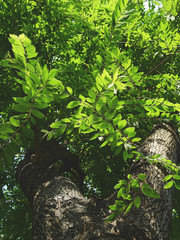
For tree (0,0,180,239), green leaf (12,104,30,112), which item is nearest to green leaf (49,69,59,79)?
tree (0,0,180,239)

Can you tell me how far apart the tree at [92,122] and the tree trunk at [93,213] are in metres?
0.01

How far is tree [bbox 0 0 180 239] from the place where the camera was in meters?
1.53

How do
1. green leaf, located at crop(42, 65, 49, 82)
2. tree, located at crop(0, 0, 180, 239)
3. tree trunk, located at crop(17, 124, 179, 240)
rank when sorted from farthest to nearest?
tree trunk, located at crop(17, 124, 179, 240) < tree, located at crop(0, 0, 180, 239) < green leaf, located at crop(42, 65, 49, 82)

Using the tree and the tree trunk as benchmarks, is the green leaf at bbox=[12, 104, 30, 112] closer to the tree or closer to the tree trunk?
the tree

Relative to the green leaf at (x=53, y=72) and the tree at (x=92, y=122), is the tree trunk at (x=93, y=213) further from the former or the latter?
the green leaf at (x=53, y=72)

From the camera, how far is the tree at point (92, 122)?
1534 mm

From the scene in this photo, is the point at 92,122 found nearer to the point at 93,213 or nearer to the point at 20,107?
the point at 20,107

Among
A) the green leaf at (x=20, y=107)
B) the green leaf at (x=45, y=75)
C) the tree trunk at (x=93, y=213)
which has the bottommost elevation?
the tree trunk at (x=93, y=213)

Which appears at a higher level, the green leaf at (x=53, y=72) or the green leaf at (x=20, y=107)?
the green leaf at (x=53, y=72)

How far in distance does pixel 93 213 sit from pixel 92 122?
1427mm

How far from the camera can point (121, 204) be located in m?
1.75

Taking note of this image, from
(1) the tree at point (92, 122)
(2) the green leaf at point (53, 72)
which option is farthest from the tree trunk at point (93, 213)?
(2) the green leaf at point (53, 72)

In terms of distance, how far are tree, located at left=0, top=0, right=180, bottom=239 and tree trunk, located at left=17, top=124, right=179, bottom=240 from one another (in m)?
0.01

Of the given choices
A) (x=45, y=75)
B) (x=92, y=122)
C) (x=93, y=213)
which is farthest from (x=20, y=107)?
(x=93, y=213)
